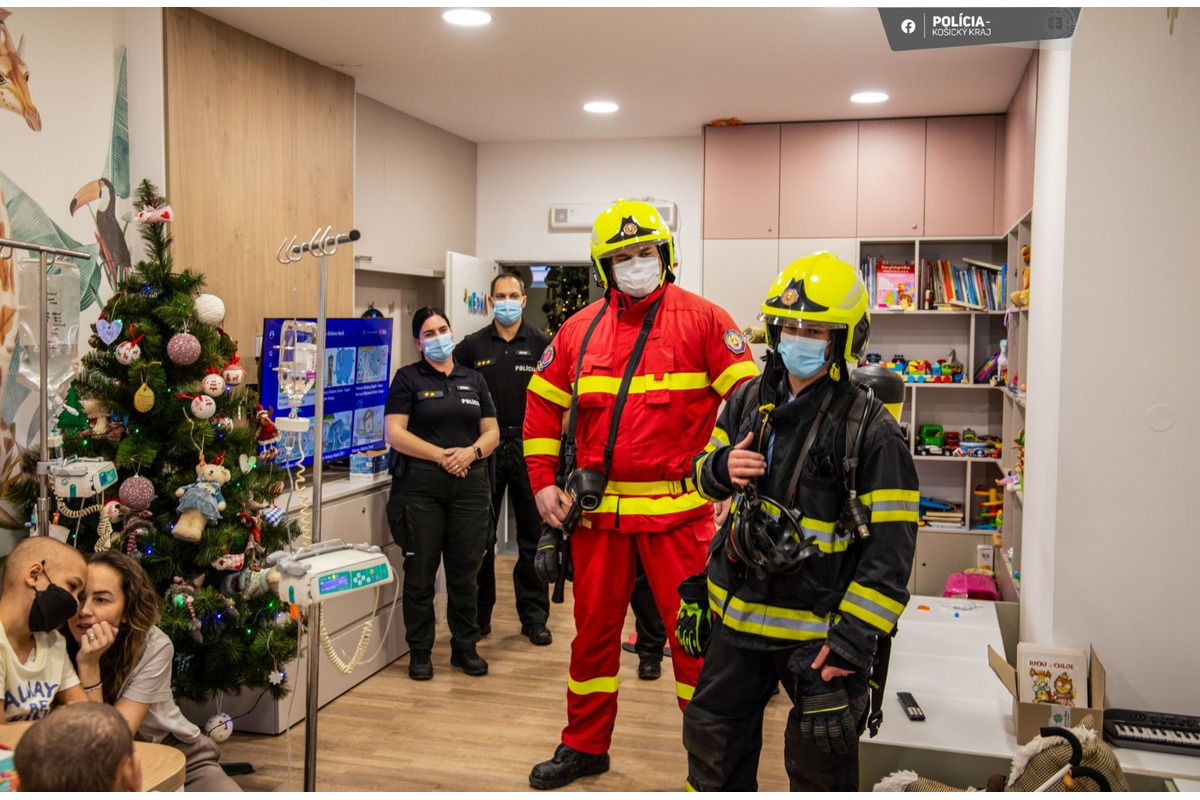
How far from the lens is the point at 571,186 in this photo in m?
6.48

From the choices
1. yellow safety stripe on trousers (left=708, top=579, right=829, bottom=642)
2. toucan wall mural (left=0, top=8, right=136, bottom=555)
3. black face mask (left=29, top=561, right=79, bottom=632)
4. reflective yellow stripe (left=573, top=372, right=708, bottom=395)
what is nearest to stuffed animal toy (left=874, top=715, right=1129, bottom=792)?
yellow safety stripe on trousers (left=708, top=579, right=829, bottom=642)

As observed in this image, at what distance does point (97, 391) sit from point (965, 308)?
4.51 metres

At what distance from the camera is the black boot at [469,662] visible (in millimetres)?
4109

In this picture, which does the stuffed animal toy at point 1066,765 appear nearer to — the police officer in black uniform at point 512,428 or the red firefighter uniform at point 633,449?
the red firefighter uniform at point 633,449

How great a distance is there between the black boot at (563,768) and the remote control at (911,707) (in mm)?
944

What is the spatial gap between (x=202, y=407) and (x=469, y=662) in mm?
1729

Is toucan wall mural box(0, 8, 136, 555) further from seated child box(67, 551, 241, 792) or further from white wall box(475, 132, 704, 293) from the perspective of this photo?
white wall box(475, 132, 704, 293)

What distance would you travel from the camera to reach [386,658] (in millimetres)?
4223

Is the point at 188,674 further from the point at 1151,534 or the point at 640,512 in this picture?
the point at 1151,534

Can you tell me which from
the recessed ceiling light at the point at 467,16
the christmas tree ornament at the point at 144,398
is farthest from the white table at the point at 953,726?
the recessed ceiling light at the point at 467,16

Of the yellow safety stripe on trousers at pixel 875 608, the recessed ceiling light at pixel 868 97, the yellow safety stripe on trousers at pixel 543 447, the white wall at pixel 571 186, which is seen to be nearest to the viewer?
the yellow safety stripe on trousers at pixel 875 608

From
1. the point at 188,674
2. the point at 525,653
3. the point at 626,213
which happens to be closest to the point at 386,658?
the point at 525,653

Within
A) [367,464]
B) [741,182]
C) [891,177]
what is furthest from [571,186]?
[367,464]

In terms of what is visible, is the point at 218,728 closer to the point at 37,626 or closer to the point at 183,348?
the point at 37,626
